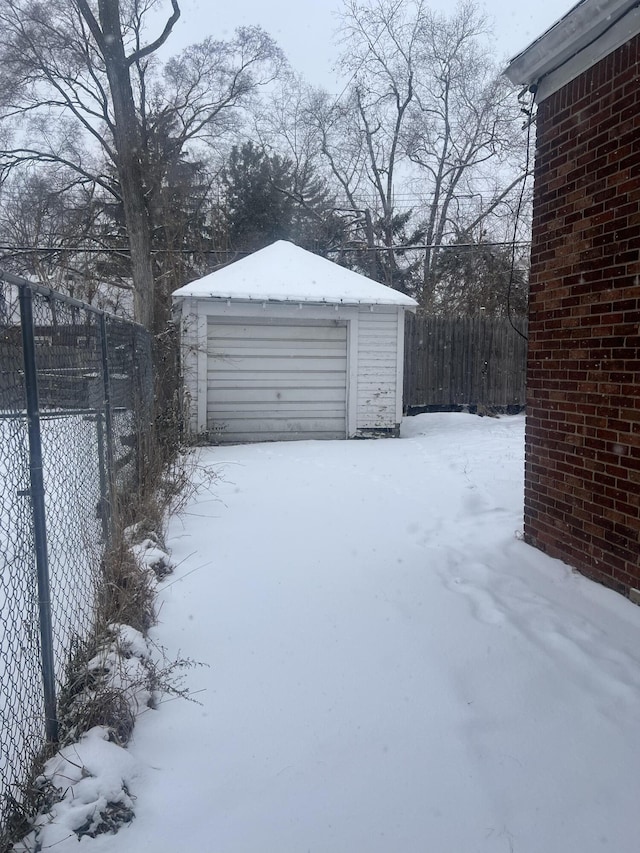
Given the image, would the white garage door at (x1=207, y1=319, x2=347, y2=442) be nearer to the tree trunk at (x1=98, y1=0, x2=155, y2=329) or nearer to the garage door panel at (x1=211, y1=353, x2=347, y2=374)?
the garage door panel at (x1=211, y1=353, x2=347, y2=374)

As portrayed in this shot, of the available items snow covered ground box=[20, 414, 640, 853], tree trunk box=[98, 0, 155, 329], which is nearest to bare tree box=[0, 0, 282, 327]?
tree trunk box=[98, 0, 155, 329]

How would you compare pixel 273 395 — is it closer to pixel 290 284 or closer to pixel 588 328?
pixel 290 284

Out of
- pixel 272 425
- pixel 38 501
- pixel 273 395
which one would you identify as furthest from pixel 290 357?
pixel 38 501

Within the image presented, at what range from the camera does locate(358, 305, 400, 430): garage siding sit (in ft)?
36.4

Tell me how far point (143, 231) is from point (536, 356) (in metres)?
11.3

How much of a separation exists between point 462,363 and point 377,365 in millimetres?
4528

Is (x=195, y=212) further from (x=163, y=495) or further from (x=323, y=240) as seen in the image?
(x=163, y=495)

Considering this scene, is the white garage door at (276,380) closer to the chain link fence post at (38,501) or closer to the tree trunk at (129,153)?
the tree trunk at (129,153)

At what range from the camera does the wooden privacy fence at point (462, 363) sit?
14.8m

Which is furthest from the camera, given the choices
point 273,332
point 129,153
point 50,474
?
point 129,153

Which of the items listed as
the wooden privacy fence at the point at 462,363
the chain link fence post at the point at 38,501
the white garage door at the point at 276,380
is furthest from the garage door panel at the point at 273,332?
the chain link fence post at the point at 38,501

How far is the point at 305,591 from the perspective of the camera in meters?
4.02

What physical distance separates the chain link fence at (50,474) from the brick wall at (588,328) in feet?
9.39

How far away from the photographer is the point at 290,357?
35.9 feet
